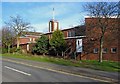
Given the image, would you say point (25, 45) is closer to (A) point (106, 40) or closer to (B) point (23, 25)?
(B) point (23, 25)

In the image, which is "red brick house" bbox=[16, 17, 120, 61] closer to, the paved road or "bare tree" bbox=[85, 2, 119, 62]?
"bare tree" bbox=[85, 2, 119, 62]

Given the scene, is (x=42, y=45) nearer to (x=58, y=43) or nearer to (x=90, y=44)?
(x=58, y=43)

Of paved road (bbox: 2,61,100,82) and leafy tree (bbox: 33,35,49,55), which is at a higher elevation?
leafy tree (bbox: 33,35,49,55)

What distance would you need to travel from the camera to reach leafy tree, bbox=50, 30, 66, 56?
154ft

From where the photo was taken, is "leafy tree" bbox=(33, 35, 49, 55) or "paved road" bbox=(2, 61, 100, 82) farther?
"leafy tree" bbox=(33, 35, 49, 55)

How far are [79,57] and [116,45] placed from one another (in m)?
6.89

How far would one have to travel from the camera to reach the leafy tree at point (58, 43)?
46.8 meters

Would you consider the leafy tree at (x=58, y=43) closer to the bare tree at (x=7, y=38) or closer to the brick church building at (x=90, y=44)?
the brick church building at (x=90, y=44)

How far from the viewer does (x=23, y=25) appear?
65188 millimetres

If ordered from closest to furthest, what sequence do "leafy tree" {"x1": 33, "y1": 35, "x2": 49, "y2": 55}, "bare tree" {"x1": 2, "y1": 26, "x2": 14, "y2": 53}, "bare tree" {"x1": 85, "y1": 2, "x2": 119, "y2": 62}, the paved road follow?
the paved road < "bare tree" {"x1": 85, "y1": 2, "x2": 119, "y2": 62} < "leafy tree" {"x1": 33, "y1": 35, "x2": 49, "y2": 55} < "bare tree" {"x1": 2, "y1": 26, "x2": 14, "y2": 53}

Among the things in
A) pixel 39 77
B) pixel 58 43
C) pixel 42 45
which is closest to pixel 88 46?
pixel 58 43

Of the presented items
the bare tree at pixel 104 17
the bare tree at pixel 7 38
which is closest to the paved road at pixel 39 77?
the bare tree at pixel 104 17

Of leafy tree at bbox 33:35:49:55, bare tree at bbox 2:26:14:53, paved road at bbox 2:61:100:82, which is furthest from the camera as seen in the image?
bare tree at bbox 2:26:14:53

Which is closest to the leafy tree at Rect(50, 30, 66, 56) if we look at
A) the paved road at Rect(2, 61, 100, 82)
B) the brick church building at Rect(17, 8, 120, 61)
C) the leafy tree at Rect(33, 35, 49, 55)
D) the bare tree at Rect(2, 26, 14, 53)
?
the brick church building at Rect(17, 8, 120, 61)
